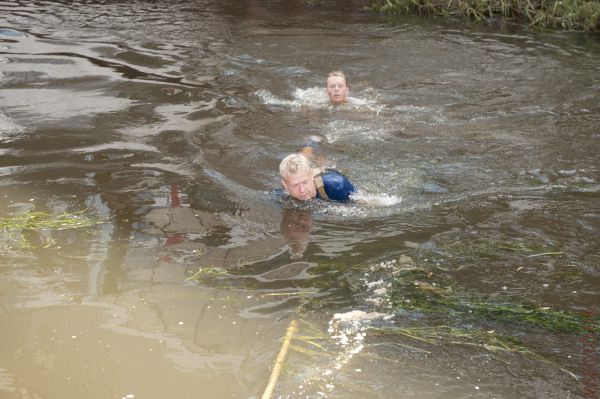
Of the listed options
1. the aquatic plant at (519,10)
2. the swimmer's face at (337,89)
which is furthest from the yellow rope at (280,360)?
the aquatic plant at (519,10)

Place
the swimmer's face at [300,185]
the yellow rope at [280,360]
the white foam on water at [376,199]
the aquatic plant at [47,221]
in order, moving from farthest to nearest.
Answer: the white foam on water at [376,199], the swimmer's face at [300,185], the aquatic plant at [47,221], the yellow rope at [280,360]

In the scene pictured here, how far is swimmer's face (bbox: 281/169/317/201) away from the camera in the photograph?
6742 millimetres

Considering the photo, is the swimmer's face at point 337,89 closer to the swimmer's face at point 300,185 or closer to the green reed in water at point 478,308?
the swimmer's face at point 300,185

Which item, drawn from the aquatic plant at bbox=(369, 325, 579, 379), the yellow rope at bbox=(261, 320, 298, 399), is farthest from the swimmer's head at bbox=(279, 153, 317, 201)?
the aquatic plant at bbox=(369, 325, 579, 379)

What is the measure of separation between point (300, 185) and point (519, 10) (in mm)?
10583

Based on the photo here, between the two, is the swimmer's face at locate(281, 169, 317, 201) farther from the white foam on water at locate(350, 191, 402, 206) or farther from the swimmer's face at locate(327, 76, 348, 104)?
the swimmer's face at locate(327, 76, 348, 104)

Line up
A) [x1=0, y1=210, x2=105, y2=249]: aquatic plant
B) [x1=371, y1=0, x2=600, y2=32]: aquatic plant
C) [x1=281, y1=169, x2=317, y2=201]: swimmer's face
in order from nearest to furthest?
[x1=0, y1=210, x2=105, y2=249]: aquatic plant → [x1=281, y1=169, x2=317, y2=201]: swimmer's face → [x1=371, y1=0, x2=600, y2=32]: aquatic plant

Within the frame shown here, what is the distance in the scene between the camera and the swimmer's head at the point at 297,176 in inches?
265

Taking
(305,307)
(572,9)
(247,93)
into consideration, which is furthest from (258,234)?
(572,9)

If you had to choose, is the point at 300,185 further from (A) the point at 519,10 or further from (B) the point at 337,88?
(A) the point at 519,10

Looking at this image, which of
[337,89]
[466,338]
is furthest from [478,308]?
[337,89]

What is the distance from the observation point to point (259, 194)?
7.33 metres

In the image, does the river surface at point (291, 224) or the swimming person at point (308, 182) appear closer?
the river surface at point (291, 224)

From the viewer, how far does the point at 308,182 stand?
684 cm
